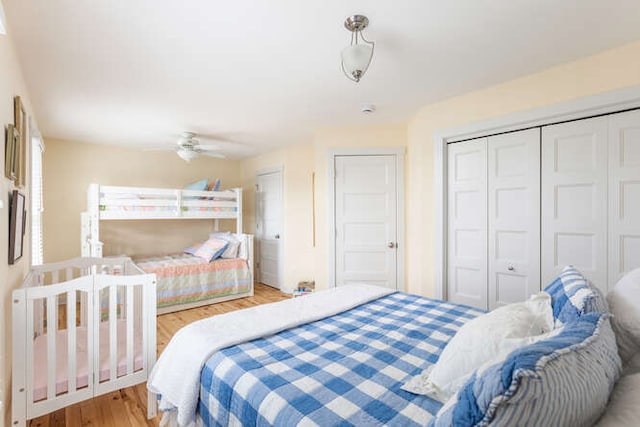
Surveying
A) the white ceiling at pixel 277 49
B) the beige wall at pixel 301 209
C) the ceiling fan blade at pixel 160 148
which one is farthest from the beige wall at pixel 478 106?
the ceiling fan blade at pixel 160 148

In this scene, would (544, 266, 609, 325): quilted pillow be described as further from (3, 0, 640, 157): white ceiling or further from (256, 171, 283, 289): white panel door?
(256, 171, 283, 289): white panel door

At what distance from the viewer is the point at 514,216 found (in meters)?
2.55

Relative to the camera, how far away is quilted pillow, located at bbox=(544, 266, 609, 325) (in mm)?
965

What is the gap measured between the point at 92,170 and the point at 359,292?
429 centimetres

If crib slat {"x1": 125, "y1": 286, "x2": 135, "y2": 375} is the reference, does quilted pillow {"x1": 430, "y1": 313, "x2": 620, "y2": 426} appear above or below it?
above

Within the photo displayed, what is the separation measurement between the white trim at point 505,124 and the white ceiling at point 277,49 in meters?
0.30

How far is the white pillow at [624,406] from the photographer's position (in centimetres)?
63

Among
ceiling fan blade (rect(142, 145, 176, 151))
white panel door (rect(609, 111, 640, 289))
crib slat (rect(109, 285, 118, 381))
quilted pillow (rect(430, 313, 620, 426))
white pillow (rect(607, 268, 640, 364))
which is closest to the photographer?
quilted pillow (rect(430, 313, 620, 426))

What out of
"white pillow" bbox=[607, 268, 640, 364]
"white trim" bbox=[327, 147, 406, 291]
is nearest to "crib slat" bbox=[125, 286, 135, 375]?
"white trim" bbox=[327, 147, 406, 291]

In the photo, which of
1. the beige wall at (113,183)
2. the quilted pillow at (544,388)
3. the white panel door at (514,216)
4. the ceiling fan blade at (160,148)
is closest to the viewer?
the quilted pillow at (544,388)

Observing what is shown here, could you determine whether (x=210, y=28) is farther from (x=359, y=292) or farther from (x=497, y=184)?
(x=497, y=184)

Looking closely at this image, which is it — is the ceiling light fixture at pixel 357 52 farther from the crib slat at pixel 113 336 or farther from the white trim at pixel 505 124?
the crib slat at pixel 113 336

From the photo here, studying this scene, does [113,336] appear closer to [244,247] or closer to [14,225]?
[14,225]

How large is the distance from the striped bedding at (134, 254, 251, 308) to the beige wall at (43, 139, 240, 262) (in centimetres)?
62
